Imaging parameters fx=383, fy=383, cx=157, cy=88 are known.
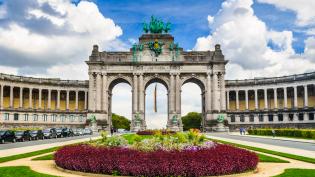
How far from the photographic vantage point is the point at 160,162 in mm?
18828

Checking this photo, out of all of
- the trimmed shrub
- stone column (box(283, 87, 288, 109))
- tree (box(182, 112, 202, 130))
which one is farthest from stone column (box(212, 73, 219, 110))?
the trimmed shrub

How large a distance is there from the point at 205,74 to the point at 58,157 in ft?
310

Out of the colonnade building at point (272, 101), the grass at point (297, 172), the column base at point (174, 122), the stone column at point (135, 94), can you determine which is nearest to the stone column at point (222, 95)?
the colonnade building at point (272, 101)

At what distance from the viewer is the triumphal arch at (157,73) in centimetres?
11350

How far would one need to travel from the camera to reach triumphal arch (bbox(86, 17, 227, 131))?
11350 cm

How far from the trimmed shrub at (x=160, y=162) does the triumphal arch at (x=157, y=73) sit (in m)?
91.2

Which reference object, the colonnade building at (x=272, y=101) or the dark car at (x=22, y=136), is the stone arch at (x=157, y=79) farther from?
the dark car at (x=22, y=136)

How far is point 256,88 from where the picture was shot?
12019 cm

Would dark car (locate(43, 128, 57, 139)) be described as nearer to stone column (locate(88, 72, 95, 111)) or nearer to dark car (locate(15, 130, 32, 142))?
dark car (locate(15, 130, 32, 142))

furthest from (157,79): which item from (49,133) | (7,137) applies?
(7,137)

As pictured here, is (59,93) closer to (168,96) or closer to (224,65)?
(168,96)

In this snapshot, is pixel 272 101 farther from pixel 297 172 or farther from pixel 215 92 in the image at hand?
pixel 297 172

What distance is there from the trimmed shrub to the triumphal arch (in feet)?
299

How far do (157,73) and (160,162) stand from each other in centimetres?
9570
